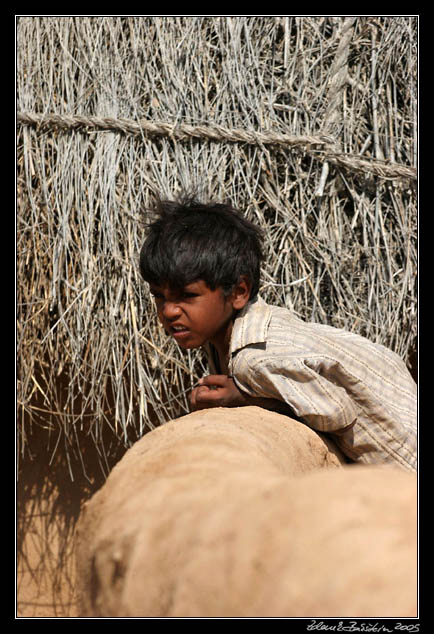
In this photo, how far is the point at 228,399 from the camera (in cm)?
225

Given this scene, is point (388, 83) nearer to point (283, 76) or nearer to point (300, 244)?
Answer: point (283, 76)

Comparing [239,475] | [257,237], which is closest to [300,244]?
[257,237]

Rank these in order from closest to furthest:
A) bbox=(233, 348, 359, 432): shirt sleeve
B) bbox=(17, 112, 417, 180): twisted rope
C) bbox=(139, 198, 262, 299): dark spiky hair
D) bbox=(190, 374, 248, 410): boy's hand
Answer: bbox=(233, 348, 359, 432): shirt sleeve
bbox=(190, 374, 248, 410): boy's hand
bbox=(139, 198, 262, 299): dark spiky hair
bbox=(17, 112, 417, 180): twisted rope

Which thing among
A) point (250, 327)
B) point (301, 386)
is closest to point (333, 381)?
point (301, 386)

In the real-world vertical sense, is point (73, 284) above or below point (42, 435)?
above

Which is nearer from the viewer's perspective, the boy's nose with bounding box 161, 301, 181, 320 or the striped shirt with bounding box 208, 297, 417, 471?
the striped shirt with bounding box 208, 297, 417, 471

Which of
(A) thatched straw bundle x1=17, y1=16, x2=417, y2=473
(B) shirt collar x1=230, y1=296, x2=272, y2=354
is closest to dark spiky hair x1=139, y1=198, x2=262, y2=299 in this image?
(B) shirt collar x1=230, y1=296, x2=272, y2=354

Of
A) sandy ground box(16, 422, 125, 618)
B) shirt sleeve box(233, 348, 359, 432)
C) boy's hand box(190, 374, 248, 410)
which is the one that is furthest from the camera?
sandy ground box(16, 422, 125, 618)

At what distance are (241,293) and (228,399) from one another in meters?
0.47

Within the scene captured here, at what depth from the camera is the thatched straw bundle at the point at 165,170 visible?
3.34 m

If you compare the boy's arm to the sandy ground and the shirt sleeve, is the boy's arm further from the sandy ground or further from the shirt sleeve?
the sandy ground

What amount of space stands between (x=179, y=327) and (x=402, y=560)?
1.69 m

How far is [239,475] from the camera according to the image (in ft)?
3.57

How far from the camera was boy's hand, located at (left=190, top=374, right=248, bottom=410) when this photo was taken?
2.25 metres
